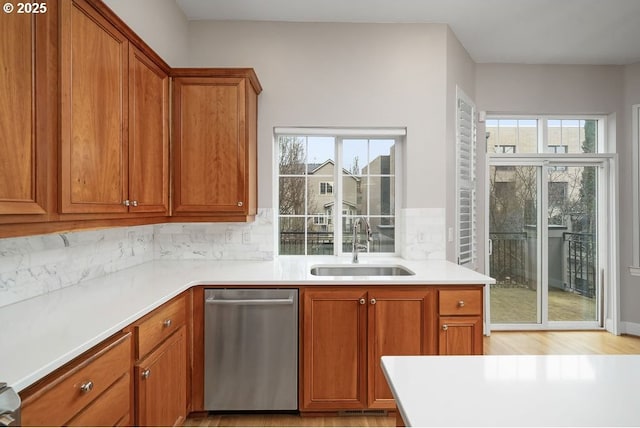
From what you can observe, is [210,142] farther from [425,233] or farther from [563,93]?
[563,93]

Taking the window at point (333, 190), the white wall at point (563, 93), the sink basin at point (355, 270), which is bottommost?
the sink basin at point (355, 270)

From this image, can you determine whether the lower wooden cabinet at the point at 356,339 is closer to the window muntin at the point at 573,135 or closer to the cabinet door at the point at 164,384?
the cabinet door at the point at 164,384

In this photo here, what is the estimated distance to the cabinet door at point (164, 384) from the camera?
165cm

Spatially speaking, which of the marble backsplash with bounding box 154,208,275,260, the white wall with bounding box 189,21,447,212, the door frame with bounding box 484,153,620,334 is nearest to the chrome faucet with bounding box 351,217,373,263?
the white wall with bounding box 189,21,447,212

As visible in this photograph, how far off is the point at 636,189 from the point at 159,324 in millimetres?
4690

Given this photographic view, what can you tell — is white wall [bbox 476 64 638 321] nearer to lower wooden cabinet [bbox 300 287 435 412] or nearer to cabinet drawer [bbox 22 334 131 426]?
lower wooden cabinet [bbox 300 287 435 412]

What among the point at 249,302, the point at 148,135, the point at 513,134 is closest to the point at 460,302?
the point at 249,302

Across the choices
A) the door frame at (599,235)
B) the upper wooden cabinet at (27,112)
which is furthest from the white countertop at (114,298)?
Answer: the door frame at (599,235)

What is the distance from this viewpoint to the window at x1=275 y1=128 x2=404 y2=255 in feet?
10.7

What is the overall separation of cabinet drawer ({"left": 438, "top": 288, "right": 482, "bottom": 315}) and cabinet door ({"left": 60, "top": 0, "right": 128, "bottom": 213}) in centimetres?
196

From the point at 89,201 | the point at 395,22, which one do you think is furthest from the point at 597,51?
the point at 89,201

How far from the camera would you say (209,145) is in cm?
263

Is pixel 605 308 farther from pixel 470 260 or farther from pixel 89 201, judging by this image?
pixel 89 201

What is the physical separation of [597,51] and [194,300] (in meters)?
4.37
